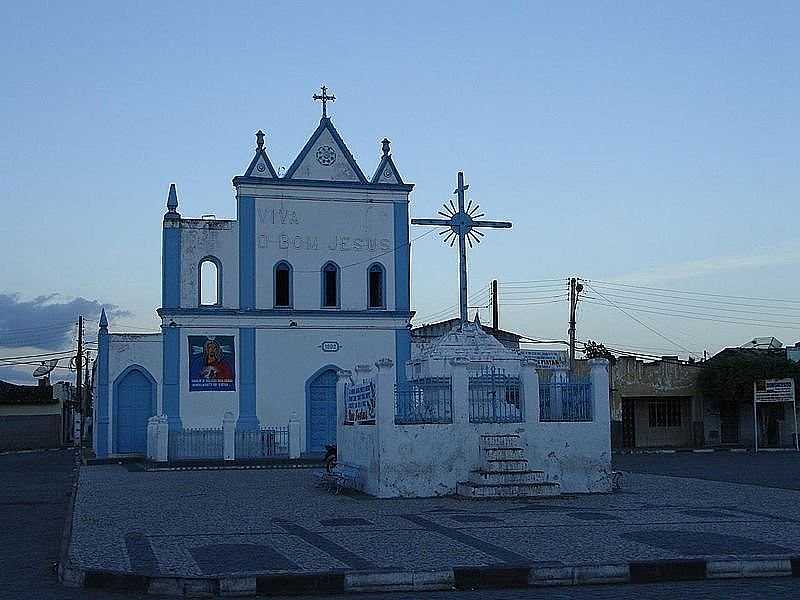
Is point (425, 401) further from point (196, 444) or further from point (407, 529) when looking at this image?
point (196, 444)

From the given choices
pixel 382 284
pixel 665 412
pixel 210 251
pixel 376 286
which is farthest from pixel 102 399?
pixel 665 412

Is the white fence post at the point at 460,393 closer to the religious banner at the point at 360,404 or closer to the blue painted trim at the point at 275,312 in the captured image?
the religious banner at the point at 360,404

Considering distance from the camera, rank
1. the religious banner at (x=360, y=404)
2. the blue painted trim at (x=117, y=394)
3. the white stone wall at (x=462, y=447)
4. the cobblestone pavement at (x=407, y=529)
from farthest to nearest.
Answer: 1. the blue painted trim at (x=117, y=394)
2. the religious banner at (x=360, y=404)
3. the white stone wall at (x=462, y=447)
4. the cobblestone pavement at (x=407, y=529)

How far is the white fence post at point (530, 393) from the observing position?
19078 mm

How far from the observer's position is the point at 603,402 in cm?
1945

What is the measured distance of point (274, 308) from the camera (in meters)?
35.0

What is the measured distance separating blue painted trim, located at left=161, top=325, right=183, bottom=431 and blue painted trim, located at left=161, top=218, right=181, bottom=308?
3.00ft

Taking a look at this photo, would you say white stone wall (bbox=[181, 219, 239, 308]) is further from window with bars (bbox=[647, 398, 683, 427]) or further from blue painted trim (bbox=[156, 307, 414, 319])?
window with bars (bbox=[647, 398, 683, 427])

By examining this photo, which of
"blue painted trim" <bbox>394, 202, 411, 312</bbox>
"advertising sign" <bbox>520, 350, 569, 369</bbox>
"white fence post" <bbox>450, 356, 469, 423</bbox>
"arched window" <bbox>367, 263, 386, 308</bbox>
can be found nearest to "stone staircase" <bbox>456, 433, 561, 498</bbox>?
"white fence post" <bbox>450, 356, 469, 423</bbox>

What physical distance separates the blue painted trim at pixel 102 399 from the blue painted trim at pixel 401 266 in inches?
369

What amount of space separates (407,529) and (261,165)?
23658mm

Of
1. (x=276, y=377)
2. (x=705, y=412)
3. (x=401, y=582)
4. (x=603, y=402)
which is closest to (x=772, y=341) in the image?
(x=705, y=412)

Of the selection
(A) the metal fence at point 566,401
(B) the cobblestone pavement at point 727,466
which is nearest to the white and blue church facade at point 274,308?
(B) the cobblestone pavement at point 727,466

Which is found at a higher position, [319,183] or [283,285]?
[319,183]
